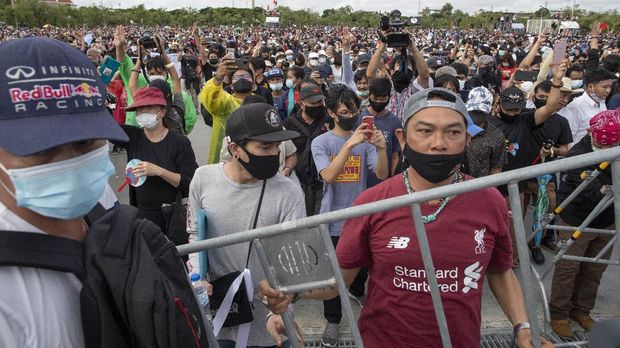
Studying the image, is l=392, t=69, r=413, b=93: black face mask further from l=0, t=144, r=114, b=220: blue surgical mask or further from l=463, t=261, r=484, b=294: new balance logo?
l=0, t=144, r=114, b=220: blue surgical mask

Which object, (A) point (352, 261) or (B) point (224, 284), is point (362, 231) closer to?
(A) point (352, 261)

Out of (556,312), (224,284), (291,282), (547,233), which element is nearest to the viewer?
(291,282)

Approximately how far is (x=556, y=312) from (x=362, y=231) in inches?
110

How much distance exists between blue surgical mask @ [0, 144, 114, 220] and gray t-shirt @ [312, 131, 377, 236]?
97.3 inches

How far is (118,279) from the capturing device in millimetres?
1005

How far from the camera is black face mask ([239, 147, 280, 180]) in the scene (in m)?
2.27

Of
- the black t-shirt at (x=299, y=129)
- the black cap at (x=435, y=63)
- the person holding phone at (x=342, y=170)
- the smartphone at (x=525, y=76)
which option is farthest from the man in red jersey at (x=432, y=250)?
the black cap at (x=435, y=63)

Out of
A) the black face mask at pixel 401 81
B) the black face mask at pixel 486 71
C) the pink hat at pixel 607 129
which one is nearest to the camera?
the pink hat at pixel 607 129

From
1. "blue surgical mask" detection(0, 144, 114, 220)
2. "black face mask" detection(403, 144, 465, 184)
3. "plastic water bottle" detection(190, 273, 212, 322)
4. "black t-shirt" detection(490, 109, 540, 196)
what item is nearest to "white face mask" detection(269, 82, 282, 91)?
"black t-shirt" detection(490, 109, 540, 196)

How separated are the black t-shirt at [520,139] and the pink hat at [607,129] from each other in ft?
3.45

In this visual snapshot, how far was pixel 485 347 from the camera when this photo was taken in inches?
137

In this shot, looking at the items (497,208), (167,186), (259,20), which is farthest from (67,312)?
(259,20)

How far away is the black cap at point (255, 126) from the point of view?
7.51 ft

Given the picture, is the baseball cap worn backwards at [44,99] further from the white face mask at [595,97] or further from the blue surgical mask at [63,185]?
the white face mask at [595,97]
